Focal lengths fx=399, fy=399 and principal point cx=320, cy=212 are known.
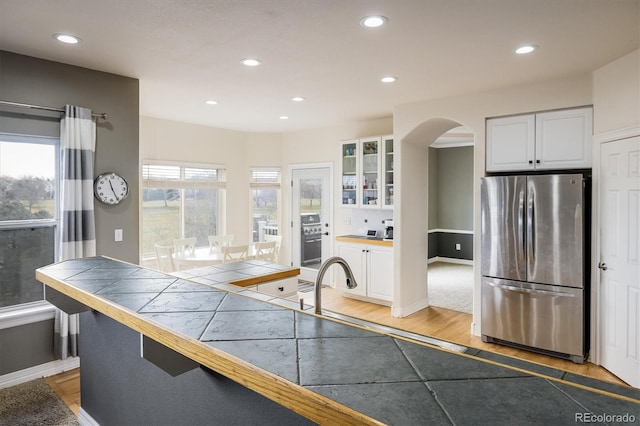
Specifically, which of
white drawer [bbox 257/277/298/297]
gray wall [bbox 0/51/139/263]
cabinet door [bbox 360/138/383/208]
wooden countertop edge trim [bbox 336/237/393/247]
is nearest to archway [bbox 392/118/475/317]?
wooden countertop edge trim [bbox 336/237/393/247]

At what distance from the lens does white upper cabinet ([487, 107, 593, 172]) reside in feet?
12.1

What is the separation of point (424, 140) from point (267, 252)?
265 centimetres

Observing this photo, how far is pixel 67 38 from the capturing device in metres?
2.77

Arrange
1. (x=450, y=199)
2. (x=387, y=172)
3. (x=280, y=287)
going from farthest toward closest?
(x=450, y=199) < (x=387, y=172) < (x=280, y=287)

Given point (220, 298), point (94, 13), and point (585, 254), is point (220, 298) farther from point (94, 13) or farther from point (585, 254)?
point (585, 254)

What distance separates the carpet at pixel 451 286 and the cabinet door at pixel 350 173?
1.92 m

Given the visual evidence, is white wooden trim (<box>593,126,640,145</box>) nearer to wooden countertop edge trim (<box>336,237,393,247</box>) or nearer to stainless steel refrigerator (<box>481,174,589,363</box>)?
stainless steel refrigerator (<box>481,174,589,363</box>)

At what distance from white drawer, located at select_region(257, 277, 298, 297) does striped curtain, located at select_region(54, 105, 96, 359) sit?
5.37 ft

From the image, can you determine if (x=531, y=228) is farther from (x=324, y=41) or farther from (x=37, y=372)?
(x=37, y=372)

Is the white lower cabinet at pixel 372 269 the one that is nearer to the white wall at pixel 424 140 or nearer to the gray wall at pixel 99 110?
the white wall at pixel 424 140

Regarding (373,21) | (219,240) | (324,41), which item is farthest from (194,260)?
(373,21)

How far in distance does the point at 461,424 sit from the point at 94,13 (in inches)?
110

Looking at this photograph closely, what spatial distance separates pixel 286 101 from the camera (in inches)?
185

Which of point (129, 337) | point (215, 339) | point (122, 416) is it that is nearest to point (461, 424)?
point (215, 339)
